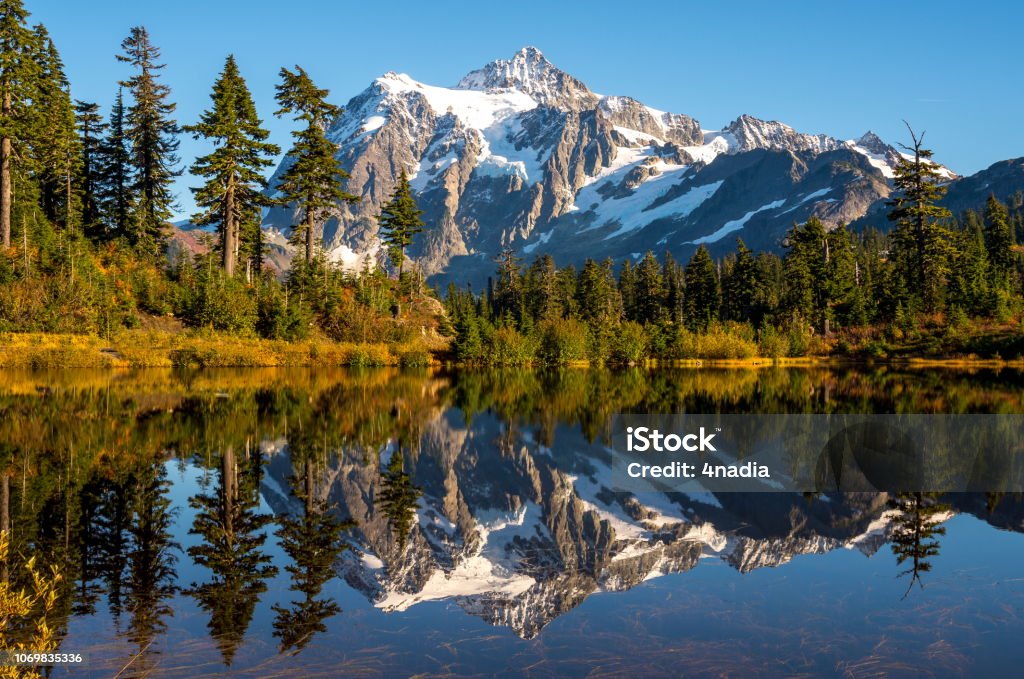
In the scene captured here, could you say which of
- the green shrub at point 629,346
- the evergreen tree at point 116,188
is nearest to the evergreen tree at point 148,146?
the evergreen tree at point 116,188

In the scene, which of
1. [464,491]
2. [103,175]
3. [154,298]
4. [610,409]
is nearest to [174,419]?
[464,491]

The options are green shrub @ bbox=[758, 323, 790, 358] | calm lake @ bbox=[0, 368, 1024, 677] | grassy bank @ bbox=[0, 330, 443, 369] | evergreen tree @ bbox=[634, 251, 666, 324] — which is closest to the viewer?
calm lake @ bbox=[0, 368, 1024, 677]

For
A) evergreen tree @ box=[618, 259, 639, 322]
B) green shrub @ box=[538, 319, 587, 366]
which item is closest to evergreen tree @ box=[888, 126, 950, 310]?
green shrub @ box=[538, 319, 587, 366]

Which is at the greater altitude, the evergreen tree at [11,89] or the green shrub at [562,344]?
the evergreen tree at [11,89]

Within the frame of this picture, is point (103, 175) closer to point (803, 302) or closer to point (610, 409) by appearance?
point (610, 409)

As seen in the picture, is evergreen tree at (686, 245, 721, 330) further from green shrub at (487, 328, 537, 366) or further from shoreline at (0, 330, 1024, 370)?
green shrub at (487, 328, 537, 366)

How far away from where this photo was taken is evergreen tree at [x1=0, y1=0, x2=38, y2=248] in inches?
1756

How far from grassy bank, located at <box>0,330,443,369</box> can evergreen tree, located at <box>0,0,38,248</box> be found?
8.37 meters

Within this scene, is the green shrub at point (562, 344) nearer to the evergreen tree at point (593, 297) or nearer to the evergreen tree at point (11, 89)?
the evergreen tree at point (593, 297)

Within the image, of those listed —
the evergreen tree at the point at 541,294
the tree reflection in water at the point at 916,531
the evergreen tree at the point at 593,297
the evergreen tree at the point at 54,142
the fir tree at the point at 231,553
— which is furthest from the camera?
the evergreen tree at the point at 541,294

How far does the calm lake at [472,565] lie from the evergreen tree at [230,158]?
1415 inches

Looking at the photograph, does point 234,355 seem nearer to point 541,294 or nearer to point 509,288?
point 541,294

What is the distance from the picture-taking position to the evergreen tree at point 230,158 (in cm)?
5038

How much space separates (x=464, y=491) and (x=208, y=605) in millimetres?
5740
